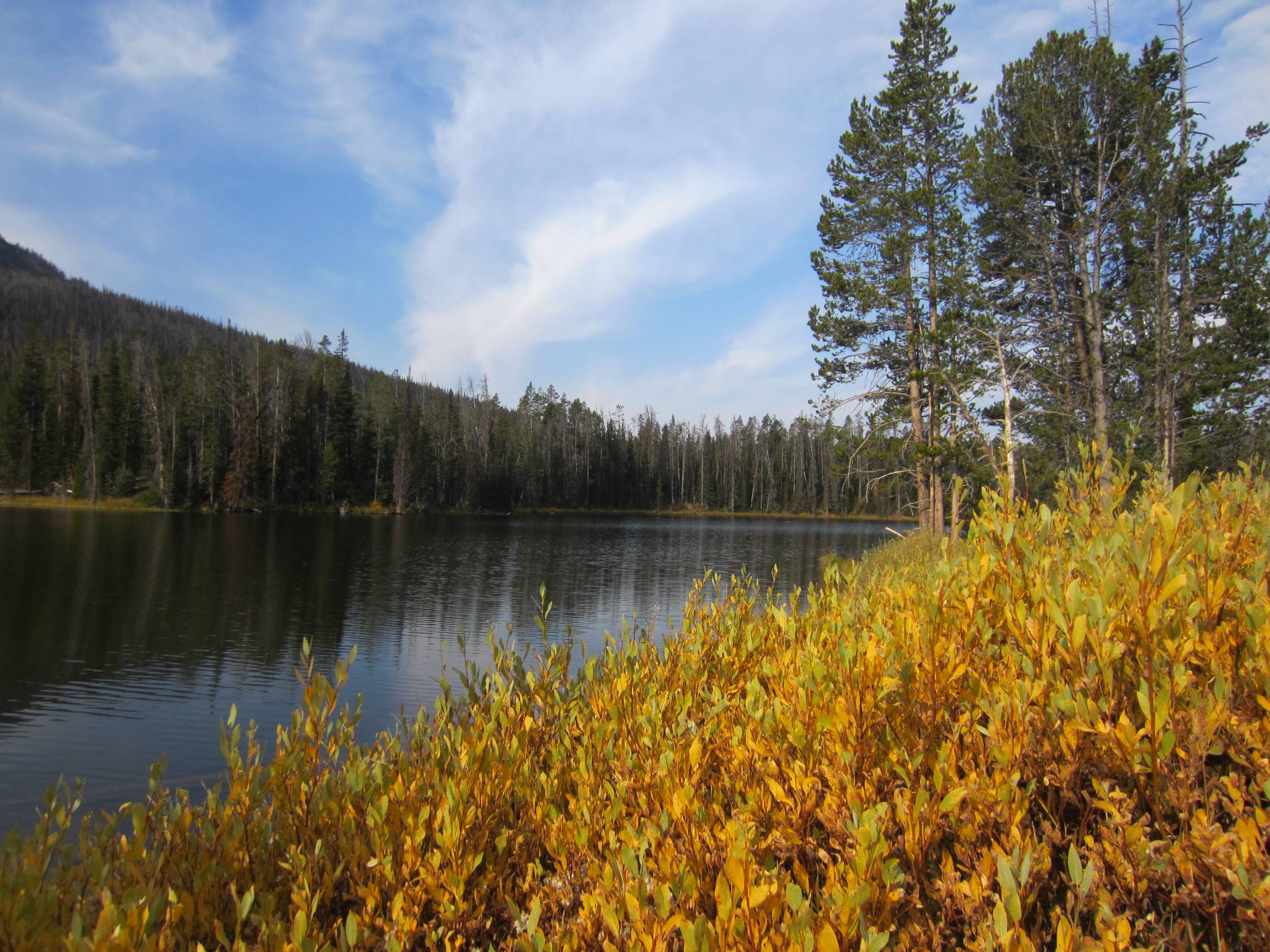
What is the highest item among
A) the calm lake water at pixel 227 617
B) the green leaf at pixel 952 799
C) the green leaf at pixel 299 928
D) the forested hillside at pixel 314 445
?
the forested hillside at pixel 314 445

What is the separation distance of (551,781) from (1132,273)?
22.3 meters

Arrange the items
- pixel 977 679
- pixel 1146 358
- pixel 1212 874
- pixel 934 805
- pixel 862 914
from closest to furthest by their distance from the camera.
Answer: pixel 1212 874 → pixel 862 914 → pixel 934 805 → pixel 977 679 → pixel 1146 358

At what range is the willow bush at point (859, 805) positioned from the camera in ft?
6.97

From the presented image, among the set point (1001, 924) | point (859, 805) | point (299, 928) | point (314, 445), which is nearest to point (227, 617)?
point (299, 928)

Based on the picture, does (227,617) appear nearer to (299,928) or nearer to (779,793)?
(299,928)

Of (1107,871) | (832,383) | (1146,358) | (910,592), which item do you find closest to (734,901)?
(1107,871)

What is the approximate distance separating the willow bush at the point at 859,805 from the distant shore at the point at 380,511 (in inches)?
1226

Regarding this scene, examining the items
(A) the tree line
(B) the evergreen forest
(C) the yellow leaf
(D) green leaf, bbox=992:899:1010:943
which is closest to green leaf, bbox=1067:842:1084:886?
(D) green leaf, bbox=992:899:1010:943

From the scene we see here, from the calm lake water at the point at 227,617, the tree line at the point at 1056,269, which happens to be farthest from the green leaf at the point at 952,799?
the tree line at the point at 1056,269

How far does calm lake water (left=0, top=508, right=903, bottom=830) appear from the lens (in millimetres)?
9883

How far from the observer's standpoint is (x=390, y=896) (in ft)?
9.76

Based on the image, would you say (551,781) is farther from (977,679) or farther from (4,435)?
(4,435)

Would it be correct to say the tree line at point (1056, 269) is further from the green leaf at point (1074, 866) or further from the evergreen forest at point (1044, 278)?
the green leaf at point (1074, 866)

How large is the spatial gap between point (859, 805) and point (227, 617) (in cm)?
1844
